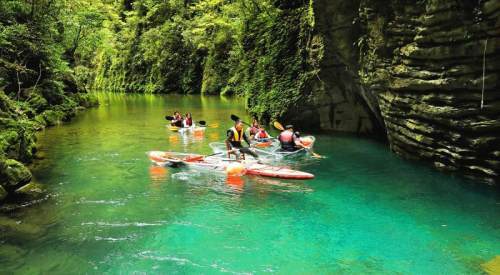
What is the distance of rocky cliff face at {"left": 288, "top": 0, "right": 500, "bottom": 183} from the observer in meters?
Answer: 10.4

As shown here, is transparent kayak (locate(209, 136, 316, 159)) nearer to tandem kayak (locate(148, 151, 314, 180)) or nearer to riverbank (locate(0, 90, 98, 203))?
tandem kayak (locate(148, 151, 314, 180))

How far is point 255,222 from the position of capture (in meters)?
9.12

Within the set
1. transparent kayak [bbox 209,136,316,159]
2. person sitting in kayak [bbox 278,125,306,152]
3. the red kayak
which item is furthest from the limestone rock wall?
the red kayak

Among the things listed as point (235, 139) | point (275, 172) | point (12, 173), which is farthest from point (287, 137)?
point (12, 173)

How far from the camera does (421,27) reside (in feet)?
39.0

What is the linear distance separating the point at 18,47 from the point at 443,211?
22.2 metres

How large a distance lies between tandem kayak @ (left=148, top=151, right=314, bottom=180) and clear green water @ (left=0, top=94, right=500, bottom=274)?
0.96 feet

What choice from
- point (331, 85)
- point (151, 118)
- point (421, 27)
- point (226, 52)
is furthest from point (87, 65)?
point (421, 27)

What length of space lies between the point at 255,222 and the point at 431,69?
261 inches

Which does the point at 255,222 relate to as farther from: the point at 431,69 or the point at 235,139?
the point at 431,69

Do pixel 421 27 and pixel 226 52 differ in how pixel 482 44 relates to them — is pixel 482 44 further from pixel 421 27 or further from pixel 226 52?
pixel 226 52

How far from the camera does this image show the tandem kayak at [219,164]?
40.3 feet

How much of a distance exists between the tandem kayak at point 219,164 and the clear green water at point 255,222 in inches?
11.5

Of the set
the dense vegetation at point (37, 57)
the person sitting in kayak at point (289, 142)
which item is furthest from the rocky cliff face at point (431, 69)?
the dense vegetation at point (37, 57)
